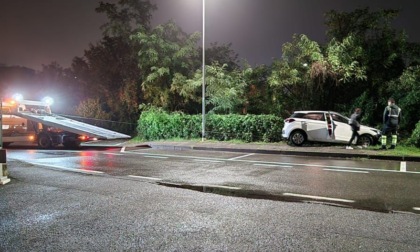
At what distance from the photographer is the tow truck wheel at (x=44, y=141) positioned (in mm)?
17688

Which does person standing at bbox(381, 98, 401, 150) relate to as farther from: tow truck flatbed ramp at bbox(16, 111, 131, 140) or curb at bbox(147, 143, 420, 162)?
tow truck flatbed ramp at bbox(16, 111, 131, 140)

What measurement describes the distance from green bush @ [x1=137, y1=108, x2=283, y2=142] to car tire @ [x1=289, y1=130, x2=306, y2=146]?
159 cm

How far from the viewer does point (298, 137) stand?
50.0 feet

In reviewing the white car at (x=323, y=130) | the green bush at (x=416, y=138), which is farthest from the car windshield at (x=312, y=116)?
the green bush at (x=416, y=138)

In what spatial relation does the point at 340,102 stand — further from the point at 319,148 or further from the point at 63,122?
the point at 63,122

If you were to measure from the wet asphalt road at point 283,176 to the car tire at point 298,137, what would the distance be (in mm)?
2537

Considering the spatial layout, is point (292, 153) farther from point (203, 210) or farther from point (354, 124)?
point (203, 210)

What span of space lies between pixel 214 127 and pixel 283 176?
33.2 feet

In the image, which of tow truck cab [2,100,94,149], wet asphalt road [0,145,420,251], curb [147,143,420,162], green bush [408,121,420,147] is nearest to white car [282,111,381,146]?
green bush [408,121,420,147]

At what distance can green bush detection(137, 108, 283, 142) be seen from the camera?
17031mm

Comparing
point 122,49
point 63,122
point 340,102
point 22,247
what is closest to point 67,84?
point 122,49

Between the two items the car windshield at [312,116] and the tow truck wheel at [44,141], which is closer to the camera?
the car windshield at [312,116]

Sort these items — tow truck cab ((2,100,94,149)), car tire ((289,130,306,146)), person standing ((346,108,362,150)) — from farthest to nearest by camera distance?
A: tow truck cab ((2,100,94,149))
car tire ((289,130,306,146))
person standing ((346,108,362,150))

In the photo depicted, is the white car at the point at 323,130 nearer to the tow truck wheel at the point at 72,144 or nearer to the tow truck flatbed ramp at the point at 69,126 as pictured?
the tow truck flatbed ramp at the point at 69,126
